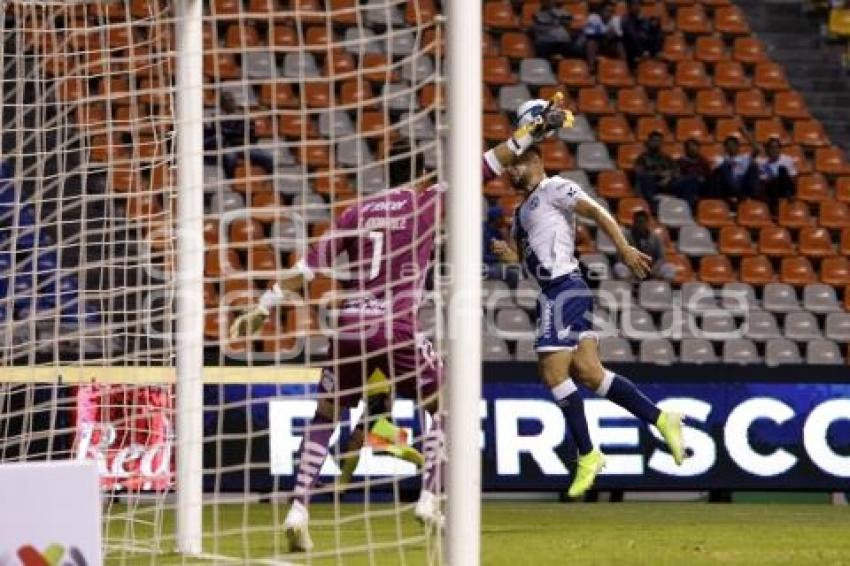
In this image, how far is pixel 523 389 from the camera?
17.0m

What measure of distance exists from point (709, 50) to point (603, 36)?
137cm

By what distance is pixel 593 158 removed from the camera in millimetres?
23281

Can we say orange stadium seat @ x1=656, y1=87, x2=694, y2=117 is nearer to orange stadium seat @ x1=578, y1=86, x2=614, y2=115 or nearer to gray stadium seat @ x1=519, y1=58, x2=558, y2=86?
orange stadium seat @ x1=578, y1=86, x2=614, y2=115

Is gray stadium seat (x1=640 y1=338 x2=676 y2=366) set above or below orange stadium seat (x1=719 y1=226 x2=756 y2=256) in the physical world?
below

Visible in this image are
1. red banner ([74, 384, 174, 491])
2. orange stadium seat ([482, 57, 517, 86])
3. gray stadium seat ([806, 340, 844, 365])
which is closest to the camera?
red banner ([74, 384, 174, 491])

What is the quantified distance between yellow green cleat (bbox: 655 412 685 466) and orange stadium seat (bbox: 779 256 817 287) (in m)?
9.92

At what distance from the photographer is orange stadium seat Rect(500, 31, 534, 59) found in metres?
24.3

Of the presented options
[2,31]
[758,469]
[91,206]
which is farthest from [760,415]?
[2,31]

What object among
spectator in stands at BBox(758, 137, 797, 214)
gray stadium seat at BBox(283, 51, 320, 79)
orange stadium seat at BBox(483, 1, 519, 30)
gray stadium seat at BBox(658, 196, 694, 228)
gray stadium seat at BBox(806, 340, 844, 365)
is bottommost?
gray stadium seat at BBox(806, 340, 844, 365)

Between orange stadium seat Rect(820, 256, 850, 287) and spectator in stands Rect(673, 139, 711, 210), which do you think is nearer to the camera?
orange stadium seat Rect(820, 256, 850, 287)

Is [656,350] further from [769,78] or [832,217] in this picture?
[769,78]

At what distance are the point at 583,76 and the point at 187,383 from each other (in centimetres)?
1376

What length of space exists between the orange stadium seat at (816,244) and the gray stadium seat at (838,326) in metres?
1.51

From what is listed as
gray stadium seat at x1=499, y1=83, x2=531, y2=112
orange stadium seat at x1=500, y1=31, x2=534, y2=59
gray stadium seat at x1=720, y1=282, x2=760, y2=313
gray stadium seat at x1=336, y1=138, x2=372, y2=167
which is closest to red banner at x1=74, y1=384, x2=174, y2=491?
gray stadium seat at x1=336, y1=138, x2=372, y2=167
